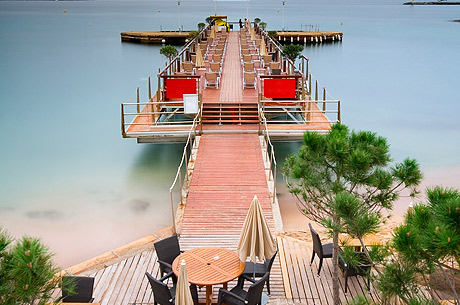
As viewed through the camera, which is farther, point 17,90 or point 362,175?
point 17,90

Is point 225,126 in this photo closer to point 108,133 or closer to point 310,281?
point 310,281

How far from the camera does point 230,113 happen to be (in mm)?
13812

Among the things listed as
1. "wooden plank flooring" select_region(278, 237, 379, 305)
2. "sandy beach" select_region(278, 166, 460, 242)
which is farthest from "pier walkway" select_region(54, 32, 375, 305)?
"sandy beach" select_region(278, 166, 460, 242)

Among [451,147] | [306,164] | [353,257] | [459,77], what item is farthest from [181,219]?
[459,77]

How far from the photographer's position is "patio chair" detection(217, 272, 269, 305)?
5.41m

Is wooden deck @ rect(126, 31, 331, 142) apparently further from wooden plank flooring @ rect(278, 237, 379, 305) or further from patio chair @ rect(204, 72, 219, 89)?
wooden plank flooring @ rect(278, 237, 379, 305)

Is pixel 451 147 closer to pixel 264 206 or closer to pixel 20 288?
pixel 264 206

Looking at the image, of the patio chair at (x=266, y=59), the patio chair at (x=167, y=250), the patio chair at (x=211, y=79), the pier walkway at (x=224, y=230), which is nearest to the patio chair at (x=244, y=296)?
the pier walkway at (x=224, y=230)

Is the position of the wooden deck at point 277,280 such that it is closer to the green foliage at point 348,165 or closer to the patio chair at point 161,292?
the patio chair at point 161,292

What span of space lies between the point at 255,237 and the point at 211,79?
1054cm

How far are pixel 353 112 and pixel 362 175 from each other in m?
18.6

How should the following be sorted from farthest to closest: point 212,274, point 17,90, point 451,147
→ point 17,90 < point 451,147 < point 212,274

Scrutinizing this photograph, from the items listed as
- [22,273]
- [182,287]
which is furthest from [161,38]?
[22,273]

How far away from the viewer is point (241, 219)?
828cm
